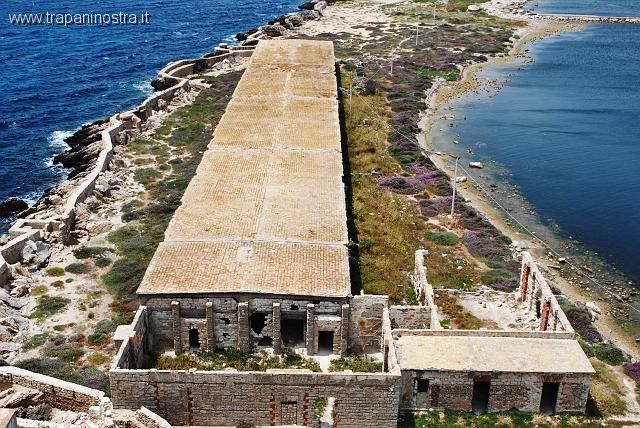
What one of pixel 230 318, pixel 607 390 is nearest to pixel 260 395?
pixel 230 318

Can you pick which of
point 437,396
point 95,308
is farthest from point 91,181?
point 437,396

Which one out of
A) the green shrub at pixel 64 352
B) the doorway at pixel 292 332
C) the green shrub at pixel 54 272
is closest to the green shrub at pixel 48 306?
the green shrub at pixel 54 272

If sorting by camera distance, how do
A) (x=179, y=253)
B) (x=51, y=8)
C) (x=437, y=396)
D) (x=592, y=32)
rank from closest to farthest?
(x=437, y=396), (x=179, y=253), (x=592, y=32), (x=51, y=8)

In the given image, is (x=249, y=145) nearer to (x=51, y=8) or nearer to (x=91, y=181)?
(x=91, y=181)

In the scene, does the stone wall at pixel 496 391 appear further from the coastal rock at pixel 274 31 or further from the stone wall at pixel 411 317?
the coastal rock at pixel 274 31

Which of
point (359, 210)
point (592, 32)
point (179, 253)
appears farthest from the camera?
point (592, 32)

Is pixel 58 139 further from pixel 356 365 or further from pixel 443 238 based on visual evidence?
pixel 356 365
